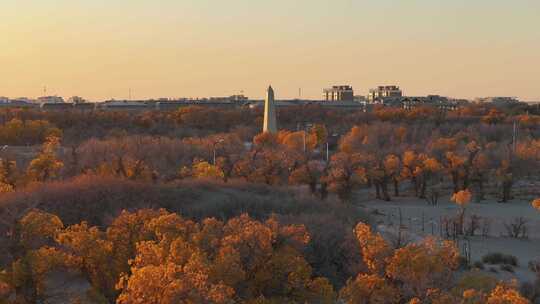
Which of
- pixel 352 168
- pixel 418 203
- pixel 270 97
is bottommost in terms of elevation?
pixel 418 203

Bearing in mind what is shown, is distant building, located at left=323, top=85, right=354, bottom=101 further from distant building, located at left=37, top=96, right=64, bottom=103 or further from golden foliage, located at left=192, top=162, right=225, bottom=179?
golden foliage, located at left=192, top=162, right=225, bottom=179

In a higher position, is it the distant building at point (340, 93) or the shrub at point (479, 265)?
the distant building at point (340, 93)

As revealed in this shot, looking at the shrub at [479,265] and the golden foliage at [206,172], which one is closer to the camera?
the shrub at [479,265]

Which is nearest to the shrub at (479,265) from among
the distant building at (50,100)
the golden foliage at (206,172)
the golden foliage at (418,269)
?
the golden foliage at (418,269)

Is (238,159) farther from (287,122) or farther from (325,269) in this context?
(287,122)

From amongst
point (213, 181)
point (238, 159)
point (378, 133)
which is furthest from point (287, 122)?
point (213, 181)

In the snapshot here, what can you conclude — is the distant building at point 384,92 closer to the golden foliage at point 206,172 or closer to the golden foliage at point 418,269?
the golden foliage at point 206,172
